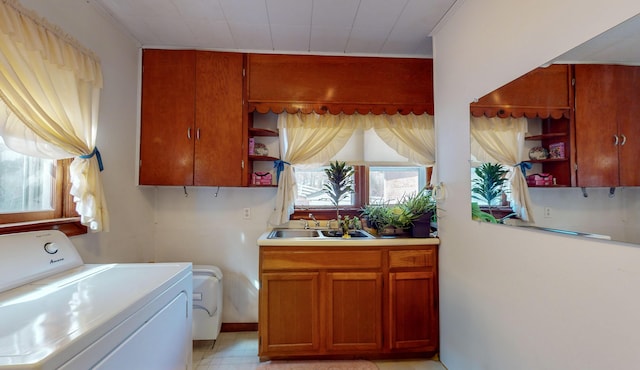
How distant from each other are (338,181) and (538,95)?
1531 mm

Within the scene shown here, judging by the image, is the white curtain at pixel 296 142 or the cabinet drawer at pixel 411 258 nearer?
the cabinet drawer at pixel 411 258

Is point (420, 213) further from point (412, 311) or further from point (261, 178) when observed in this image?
point (261, 178)

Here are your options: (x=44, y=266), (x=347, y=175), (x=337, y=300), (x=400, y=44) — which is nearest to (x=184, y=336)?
(x=44, y=266)

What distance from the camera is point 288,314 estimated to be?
6.49ft

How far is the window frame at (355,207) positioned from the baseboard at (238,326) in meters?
1.06

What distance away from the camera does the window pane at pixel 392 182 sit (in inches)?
105

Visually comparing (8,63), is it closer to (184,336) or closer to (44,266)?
(44,266)

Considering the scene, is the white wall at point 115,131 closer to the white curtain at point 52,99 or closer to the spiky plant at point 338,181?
the white curtain at point 52,99

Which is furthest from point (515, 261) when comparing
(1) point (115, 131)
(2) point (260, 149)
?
(1) point (115, 131)

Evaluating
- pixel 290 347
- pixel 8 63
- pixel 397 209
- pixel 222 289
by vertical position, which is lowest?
pixel 290 347

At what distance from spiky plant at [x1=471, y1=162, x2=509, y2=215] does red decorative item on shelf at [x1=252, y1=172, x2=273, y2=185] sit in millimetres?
1604

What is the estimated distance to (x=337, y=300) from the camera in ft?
6.56

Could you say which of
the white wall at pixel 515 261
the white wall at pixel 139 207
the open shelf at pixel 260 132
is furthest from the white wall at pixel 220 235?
the white wall at pixel 515 261

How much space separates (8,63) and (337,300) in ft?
7.21
